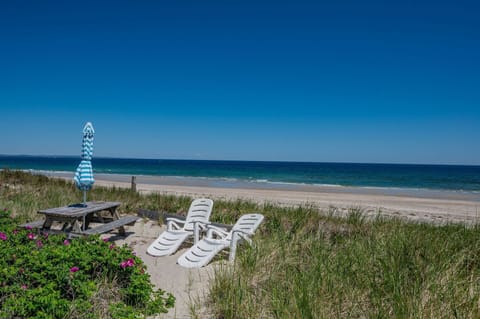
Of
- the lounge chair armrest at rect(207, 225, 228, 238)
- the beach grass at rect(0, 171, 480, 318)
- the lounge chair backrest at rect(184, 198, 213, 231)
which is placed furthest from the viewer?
the lounge chair backrest at rect(184, 198, 213, 231)

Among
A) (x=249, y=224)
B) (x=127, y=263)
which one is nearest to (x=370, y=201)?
(x=249, y=224)

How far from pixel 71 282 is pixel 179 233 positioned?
2790 mm

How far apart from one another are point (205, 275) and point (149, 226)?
3.27m

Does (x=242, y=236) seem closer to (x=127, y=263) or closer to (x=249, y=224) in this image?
(x=249, y=224)

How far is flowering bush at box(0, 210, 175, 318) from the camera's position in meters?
2.67

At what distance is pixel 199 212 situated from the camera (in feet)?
21.8

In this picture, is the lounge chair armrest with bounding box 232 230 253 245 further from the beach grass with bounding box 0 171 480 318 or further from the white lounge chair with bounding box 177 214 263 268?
the beach grass with bounding box 0 171 480 318

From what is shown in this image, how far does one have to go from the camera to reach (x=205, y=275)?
172 inches

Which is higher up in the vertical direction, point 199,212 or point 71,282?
point 199,212

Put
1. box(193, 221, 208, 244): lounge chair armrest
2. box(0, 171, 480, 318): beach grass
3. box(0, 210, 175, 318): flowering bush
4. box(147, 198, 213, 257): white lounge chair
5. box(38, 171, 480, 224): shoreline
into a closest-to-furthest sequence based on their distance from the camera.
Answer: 1. box(0, 210, 175, 318): flowering bush
2. box(0, 171, 480, 318): beach grass
3. box(147, 198, 213, 257): white lounge chair
4. box(193, 221, 208, 244): lounge chair armrest
5. box(38, 171, 480, 224): shoreline

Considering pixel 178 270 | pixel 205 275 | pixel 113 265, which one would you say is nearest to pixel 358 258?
pixel 205 275

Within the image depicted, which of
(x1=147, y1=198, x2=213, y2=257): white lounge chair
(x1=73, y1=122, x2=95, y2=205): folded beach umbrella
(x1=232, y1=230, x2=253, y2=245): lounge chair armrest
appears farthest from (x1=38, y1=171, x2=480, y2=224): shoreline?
(x1=73, y1=122, x2=95, y2=205): folded beach umbrella

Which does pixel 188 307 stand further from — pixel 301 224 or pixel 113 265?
pixel 301 224

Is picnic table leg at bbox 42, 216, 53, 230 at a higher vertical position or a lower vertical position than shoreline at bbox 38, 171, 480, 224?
higher
